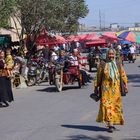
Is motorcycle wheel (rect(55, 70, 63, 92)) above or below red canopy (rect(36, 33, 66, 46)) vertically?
below

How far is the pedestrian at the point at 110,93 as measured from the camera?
10.2 metres

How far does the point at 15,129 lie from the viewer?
11.0 m

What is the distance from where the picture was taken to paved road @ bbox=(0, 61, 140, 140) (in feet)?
33.0

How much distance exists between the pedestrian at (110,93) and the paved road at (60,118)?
25cm

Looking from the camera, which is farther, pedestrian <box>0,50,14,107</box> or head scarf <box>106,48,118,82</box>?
pedestrian <box>0,50,14,107</box>

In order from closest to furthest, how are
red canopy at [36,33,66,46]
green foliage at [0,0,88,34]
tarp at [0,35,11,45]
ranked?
green foliage at [0,0,88,34] → tarp at [0,35,11,45] → red canopy at [36,33,66,46]

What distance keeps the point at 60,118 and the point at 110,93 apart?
8.68 ft

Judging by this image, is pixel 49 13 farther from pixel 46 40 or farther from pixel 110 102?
pixel 110 102

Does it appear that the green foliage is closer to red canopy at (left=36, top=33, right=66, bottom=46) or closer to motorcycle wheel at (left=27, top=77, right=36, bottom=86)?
red canopy at (left=36, top=33, right=66, bottom=46)

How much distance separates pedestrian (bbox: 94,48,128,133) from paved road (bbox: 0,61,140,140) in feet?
0.83

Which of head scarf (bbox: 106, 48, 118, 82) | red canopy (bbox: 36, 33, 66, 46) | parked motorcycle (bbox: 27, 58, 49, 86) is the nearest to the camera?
head scarf (bbox: 106, 48, 118, 82)

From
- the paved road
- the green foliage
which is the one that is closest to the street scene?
the paved road

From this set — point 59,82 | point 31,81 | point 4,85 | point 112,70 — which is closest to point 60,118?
point 112,70

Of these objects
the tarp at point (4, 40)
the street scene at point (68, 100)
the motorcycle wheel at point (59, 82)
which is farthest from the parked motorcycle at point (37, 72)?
the tarp at point (4, 40)
